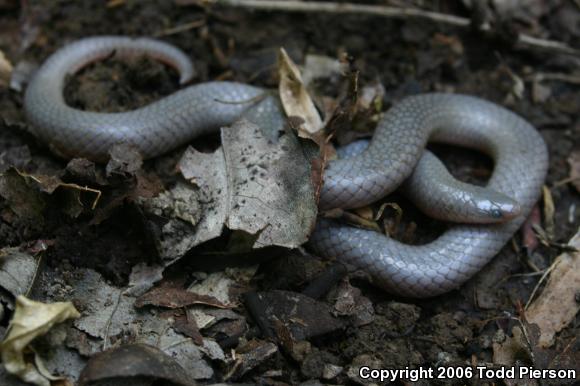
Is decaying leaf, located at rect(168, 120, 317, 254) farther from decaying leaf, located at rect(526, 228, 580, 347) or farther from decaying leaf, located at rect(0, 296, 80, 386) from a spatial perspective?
decaying leaf, located at rect(526, 228, 580, 347)

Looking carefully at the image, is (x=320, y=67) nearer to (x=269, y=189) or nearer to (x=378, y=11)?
(x=378, y=11)

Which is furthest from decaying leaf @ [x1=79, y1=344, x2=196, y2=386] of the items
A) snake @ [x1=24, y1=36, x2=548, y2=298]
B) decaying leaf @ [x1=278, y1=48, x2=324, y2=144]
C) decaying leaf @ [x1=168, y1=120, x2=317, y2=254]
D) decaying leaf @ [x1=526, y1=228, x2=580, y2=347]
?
decaying leaf @ [x1=526, y1=228, x2=580, y2=347]

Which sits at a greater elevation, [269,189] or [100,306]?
[269,189]

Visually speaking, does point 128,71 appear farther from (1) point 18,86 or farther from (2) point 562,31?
(2) point 562,31

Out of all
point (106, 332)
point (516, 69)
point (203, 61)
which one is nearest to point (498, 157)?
point (516, 69)

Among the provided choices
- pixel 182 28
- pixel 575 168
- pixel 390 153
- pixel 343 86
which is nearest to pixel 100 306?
pixel 390 153

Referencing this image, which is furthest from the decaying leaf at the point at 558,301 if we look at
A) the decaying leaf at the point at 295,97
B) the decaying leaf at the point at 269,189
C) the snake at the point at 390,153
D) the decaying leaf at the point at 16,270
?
the decaying leaf at the point at 16,270
